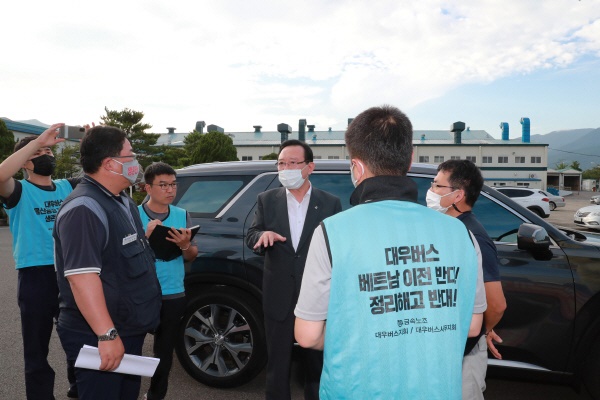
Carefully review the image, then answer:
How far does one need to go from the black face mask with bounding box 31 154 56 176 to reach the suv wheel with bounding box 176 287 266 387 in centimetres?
153

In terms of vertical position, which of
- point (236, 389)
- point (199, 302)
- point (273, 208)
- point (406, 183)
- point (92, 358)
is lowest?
point (236, 389)

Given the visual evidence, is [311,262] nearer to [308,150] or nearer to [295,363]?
[308,150]

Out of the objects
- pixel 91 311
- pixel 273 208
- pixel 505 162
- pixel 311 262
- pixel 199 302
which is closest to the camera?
pixel 311 262

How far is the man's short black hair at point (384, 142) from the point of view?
1480 millimetres

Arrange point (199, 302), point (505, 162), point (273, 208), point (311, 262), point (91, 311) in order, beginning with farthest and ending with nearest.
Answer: point (505, 162) → point (199, 302) → point (273, 208) → point (91, 311) → point (311, 262)

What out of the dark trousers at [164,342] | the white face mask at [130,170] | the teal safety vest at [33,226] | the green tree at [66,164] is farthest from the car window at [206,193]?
the green tree at [66,164]

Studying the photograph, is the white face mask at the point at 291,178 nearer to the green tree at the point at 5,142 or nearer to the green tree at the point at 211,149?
the green tree at the point at 5,142

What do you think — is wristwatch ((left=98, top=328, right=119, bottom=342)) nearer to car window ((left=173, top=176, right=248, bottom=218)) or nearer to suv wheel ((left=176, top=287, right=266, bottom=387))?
suv wheel ((left=176, top=287, right=266, bottom=387))

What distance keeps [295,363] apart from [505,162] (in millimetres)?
58993

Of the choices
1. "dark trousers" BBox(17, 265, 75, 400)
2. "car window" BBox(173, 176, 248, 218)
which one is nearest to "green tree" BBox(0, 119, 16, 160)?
"car window" BBox(173, 176, 248, 218)

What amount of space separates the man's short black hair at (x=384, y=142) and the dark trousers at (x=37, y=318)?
2.66 m

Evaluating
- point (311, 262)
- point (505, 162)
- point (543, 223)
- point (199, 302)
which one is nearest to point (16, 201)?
point (199, 302)

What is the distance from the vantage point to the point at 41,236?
319 cm

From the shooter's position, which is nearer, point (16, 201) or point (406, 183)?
point (406, 183)
